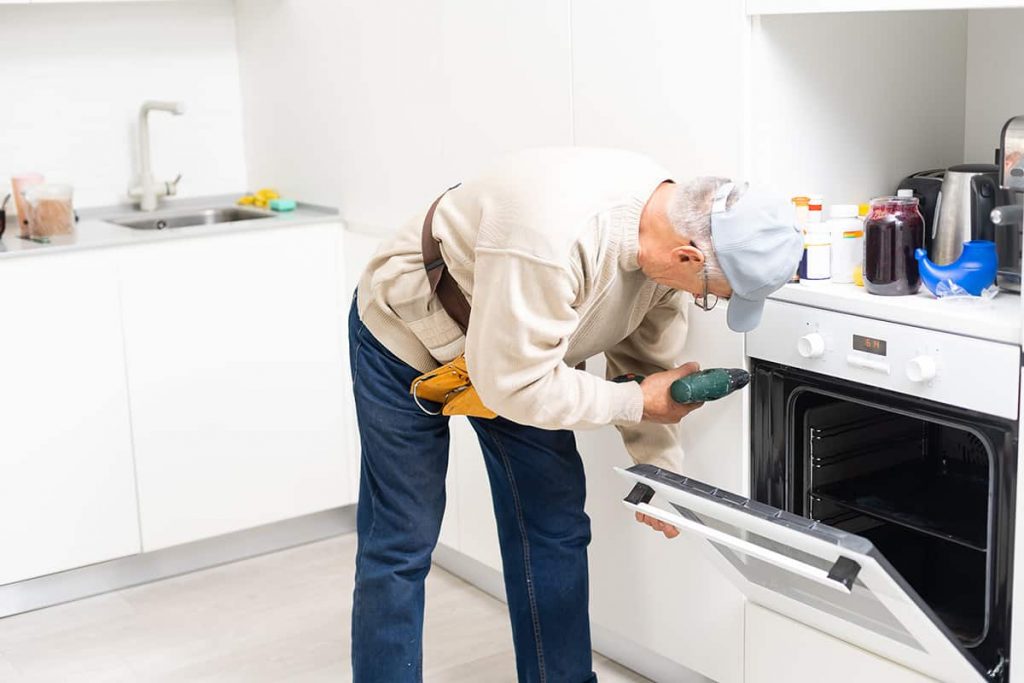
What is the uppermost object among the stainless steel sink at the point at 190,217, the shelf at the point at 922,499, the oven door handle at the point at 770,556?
the stainless steel sink at the point at 190,217

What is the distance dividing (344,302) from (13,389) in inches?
35.1

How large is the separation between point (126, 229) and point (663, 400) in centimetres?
178

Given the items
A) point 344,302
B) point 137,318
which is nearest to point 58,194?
point 137,318

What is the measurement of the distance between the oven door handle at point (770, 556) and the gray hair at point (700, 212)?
0.40 m

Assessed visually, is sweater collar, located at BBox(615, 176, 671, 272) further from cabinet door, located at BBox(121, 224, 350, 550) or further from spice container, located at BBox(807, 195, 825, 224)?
cabinet door, located at BBox(121, 224, 350, 550)

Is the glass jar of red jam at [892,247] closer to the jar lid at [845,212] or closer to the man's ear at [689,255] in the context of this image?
the jar lid at [845,212]

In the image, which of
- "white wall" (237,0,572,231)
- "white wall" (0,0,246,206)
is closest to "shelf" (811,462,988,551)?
"white wall" (237,0,572,231)

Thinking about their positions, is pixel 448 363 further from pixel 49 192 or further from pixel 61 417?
pixel 49 192

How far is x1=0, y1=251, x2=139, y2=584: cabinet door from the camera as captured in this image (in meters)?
3.08

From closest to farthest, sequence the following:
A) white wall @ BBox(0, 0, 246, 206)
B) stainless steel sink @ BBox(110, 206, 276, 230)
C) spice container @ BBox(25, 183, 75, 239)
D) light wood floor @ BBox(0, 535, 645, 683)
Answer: light wood floor @ BBox(0, 535, 645, 683), spice container @ BBox(25, 183, 75, 239), white wall @ BBox(0, 0, 246, 206), stainless steel sink @ BBox(110, 206, 276, 230)

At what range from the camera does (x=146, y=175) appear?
3.71 meters

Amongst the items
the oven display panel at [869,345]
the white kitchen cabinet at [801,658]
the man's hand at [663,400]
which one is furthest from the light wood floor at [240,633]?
the oven display panel at [869,345]

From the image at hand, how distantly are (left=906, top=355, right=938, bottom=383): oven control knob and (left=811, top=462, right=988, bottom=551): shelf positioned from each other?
0.97 ft

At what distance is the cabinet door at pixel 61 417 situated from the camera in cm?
308
